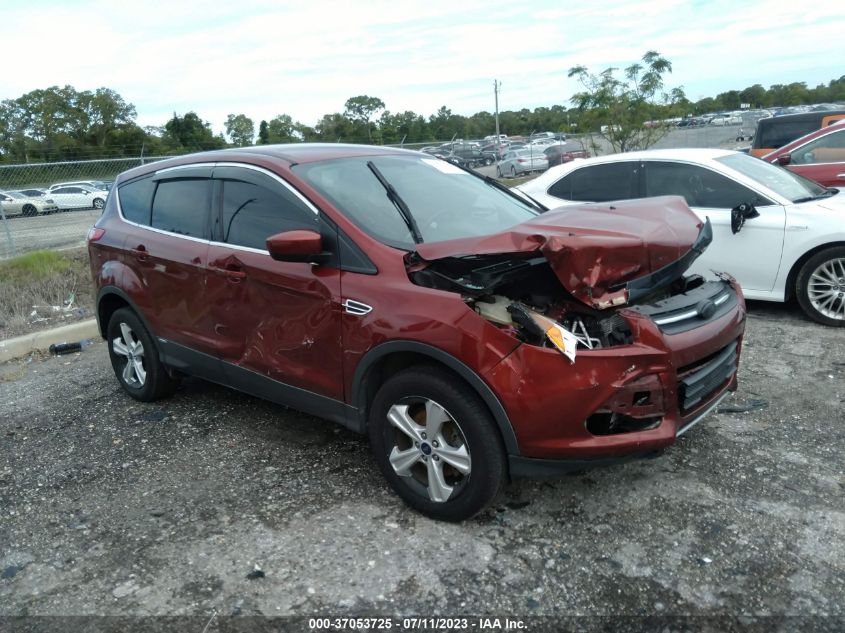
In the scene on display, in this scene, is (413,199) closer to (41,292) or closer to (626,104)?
(41,292)

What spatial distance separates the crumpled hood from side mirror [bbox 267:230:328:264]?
53 cm

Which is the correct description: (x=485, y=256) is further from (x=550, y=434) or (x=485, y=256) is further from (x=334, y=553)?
(x=334, y=553)

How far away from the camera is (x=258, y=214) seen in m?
4.05

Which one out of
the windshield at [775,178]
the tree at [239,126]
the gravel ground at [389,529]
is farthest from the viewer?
the tree at [239,126]

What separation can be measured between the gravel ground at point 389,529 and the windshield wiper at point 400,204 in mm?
1354

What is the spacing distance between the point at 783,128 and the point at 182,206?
13522 mm

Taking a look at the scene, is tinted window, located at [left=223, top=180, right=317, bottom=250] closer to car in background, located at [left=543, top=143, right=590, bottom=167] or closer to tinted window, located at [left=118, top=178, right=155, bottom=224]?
tinted window, located at [left=118, top=178, right=155, bottom=224]

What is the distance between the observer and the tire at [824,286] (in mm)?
5961

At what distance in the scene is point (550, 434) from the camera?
9.86 feet

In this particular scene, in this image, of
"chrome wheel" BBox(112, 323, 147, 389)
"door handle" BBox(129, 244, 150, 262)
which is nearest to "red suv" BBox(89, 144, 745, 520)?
"door handle" BBox(129, 244, 150, 262)

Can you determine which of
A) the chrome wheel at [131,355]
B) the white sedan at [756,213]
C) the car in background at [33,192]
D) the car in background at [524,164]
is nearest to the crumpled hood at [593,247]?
the white sedan at [756,213]

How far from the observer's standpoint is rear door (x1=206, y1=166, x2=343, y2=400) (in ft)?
12.1

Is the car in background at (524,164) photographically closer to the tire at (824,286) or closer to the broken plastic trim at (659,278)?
the tire at (824,286)

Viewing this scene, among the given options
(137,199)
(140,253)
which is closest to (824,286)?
(140,253)
